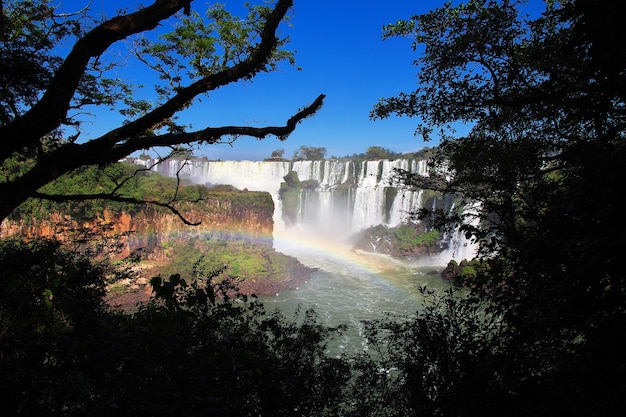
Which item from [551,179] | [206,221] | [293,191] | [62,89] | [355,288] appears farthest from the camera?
[293,191]

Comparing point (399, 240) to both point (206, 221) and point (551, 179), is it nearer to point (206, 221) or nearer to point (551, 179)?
point (206, 221)

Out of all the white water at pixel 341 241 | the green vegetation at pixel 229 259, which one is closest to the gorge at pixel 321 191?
the white water at pixel 341 241

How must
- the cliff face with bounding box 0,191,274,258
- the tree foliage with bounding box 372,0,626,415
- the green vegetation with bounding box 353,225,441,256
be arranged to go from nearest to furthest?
the tree foliage with bounding box 372,0,626,415, the cliff face with bounding box 0,191,274,258, the green vegetation with bounding box 353,225,441,256

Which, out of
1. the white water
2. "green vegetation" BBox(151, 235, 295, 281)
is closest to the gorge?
the white water

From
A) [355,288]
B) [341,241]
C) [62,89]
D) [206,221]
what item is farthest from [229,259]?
[62,89]

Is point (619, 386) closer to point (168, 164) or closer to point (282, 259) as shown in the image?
point (282, 259)

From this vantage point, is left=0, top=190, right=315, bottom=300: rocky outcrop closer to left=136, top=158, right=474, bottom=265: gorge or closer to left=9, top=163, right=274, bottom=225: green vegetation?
left=9, top=163, right=274, bottom=225: green vegetation

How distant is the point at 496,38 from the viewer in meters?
4.34

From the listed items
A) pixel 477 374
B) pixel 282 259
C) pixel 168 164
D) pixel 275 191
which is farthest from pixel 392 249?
pixel 477 374

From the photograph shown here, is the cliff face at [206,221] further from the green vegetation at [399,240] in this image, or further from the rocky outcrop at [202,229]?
the green vegetation at [399,240]

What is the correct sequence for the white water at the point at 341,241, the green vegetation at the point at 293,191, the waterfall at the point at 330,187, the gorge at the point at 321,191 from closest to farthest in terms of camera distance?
the white water at the point at 341,241, the waterfall at the point at 330,187, the gorge at the point at 321,191, the green vegetation at the point at 293,191

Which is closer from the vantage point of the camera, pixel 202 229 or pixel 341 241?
pixel 202 229

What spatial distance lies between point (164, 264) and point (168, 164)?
23.6 m

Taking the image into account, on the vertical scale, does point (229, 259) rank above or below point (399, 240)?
below
